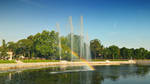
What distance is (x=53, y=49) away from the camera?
67250mm

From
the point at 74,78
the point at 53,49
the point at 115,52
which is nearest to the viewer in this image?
the point at 74,78

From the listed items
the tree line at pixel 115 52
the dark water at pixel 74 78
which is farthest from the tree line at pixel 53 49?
the dark water at pixel 74 78

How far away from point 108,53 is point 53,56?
3367 cm

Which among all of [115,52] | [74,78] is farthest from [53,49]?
[74,78]

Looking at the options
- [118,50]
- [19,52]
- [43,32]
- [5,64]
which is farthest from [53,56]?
[118,50]

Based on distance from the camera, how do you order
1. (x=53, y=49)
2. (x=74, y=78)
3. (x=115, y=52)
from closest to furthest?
1. (x=74, y=78)
2. (x=53, y=49)
3. (x=115, y=52)

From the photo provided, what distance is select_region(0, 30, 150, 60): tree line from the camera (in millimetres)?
66406

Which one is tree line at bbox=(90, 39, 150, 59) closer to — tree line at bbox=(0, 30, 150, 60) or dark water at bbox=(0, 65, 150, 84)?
tree line at bbox=(0, 30, 150, 60)

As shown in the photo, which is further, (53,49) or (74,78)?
(53,49)

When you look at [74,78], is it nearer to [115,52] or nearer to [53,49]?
[53,49]

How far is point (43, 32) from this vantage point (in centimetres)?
7044

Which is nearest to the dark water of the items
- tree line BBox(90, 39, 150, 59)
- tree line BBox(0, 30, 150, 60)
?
tree line BBox(0, 30, 150, 60)

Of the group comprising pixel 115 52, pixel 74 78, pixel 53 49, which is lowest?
pixel 74 78

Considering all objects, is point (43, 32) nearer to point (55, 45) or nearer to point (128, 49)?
point (55, 45)
